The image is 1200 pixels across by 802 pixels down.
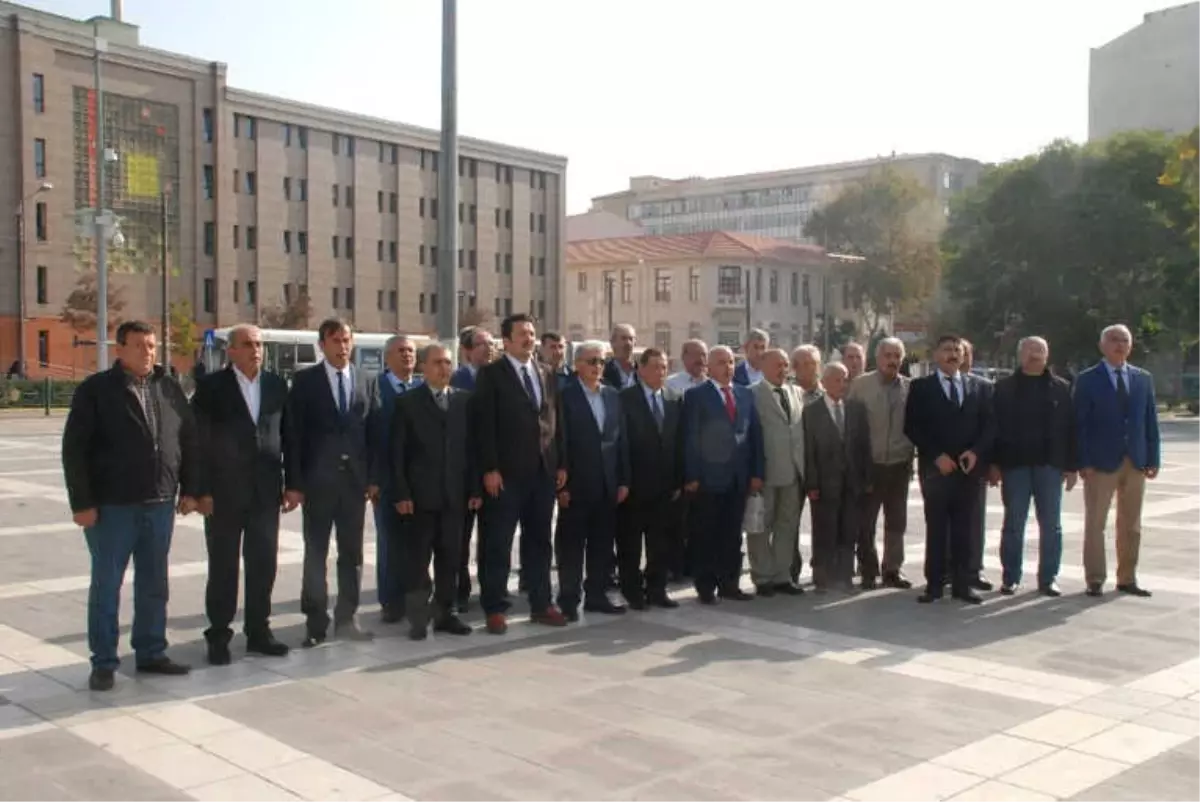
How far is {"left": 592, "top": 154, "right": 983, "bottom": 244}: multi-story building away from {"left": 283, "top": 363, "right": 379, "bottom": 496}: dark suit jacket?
106552 millimetres

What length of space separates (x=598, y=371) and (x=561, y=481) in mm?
832

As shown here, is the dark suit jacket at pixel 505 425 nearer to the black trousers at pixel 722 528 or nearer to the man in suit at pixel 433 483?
the man in suit at pixel 433 483

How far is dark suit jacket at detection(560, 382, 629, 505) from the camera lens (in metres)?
8.40

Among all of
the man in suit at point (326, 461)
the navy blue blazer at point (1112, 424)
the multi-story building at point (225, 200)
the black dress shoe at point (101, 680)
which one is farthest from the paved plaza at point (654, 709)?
the multi-story building at point (225, 200)

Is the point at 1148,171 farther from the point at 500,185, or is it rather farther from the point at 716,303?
the point at 500,185

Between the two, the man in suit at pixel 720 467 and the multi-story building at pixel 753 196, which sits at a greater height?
the multi-story building at pixel 753 196

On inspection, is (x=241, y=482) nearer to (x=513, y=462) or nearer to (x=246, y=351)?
(x=246, y=351)

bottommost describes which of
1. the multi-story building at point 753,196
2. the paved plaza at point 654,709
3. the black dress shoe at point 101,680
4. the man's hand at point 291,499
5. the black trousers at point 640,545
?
the paved plaza at point 654,709

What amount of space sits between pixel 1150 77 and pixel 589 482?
75.1 meters

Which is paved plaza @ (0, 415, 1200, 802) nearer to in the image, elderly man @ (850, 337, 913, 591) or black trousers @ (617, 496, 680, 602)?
black trousers @ (617, 496, 680, 602)

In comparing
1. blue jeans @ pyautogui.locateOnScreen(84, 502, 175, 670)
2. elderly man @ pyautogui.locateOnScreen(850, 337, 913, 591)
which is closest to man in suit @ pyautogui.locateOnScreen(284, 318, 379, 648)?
blue jeans @ pyautogui.locateOnScreen(84, 502, 175, 670)

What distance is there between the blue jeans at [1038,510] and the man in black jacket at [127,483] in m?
6.13

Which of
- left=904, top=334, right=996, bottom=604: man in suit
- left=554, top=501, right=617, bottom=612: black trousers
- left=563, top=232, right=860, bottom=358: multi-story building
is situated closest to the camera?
left=554, top=501, right=617, bottom=612: black trousers

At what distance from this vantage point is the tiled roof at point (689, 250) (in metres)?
73.5
